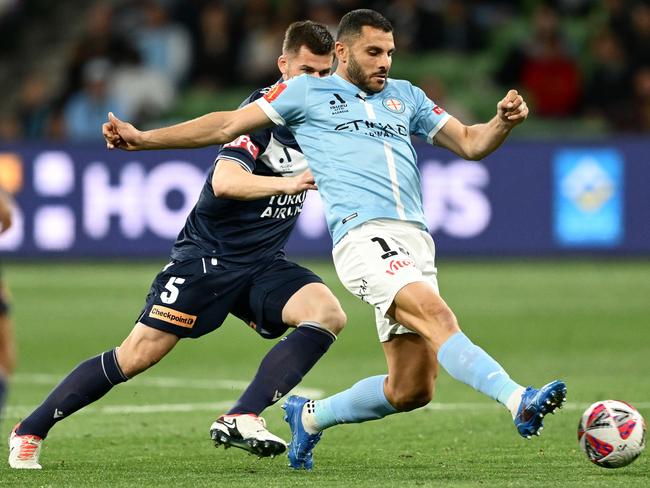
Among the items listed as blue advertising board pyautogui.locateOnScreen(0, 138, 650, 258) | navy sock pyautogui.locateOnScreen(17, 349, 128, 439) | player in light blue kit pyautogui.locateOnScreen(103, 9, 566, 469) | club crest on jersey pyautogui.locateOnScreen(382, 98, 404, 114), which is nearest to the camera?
player in light blue kit pyautogui.locateOnScreen(103, 9, 566, 469)

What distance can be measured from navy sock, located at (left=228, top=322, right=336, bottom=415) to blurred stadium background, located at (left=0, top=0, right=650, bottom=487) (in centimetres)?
193

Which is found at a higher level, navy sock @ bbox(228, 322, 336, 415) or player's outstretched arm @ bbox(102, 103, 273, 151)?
player's outstretched arm @ bbox(102, 103, 273, 151)

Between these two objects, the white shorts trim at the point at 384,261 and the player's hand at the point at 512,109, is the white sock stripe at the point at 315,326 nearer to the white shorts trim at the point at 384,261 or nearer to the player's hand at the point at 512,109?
the white shorts trim at the point at 384,261

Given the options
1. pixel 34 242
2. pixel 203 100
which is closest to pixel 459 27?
pixel 203 100

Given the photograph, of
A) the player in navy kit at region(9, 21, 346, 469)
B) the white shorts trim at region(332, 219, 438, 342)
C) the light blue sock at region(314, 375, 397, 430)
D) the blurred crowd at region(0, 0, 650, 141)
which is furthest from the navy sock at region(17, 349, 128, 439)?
the blurred crowd at region(0, 0, 650, 141)

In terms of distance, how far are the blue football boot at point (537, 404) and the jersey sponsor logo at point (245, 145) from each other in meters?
1.97

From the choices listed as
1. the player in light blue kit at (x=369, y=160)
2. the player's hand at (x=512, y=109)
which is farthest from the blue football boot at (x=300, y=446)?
the player's hand at (x=512, y=109)

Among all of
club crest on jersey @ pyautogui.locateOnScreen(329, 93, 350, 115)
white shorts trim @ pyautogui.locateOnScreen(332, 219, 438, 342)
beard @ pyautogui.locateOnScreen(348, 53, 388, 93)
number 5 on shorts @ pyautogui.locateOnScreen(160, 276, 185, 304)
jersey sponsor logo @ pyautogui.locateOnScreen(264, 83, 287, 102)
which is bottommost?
number 5 on shorts @ pyautogui.locateOnScreen(160, 276, 185, 304)

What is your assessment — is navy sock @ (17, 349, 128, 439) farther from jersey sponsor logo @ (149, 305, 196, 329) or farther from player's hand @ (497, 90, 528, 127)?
player's hand @ (497, 90, 528, 127)

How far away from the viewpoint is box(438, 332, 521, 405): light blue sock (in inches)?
232

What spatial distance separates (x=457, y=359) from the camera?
602 cm

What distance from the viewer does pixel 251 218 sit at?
7285 mm

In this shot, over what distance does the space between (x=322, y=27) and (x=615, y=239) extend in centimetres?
1055

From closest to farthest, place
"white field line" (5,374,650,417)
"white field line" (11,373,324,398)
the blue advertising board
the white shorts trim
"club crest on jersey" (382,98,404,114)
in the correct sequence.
→ 1. the white shorts trim
2. "club crest on jersey" (382,98,404,114)
3. "white field line" (5,374,650,417)
4. "white field line" (11,373,324,398)
5. the blue advertising board
